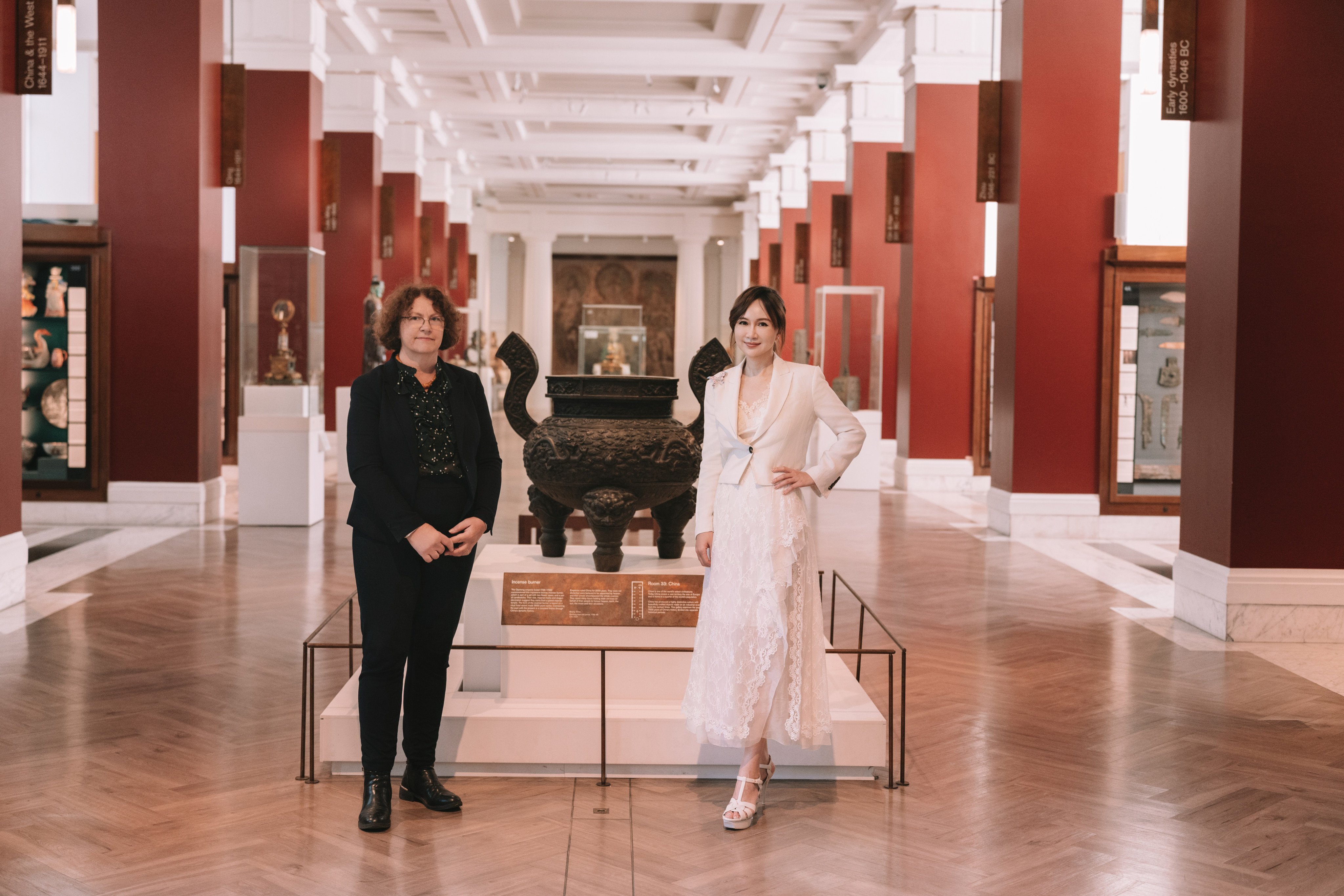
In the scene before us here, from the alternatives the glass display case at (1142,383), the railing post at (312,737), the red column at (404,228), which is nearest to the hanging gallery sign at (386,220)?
the red column at (404,228)

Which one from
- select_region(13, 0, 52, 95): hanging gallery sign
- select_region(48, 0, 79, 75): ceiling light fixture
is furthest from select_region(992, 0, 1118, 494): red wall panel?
select_region(13, 0, 52, 95): hanging gallery sign

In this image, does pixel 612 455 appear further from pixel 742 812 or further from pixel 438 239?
pixel 438 239

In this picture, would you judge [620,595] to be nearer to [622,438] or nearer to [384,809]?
[622,438]

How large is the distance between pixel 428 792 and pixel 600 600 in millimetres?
954

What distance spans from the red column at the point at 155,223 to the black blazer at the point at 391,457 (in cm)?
728

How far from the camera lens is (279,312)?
38.0 ft

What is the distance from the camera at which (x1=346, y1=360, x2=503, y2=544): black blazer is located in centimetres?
355

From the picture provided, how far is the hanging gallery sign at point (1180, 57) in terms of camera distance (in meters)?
6.95

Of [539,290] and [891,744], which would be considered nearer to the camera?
[891,744]

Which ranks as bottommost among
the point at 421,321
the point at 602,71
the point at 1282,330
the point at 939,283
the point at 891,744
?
the point at 891,744

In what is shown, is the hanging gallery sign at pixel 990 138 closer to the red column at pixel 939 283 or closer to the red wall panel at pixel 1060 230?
the red wall panel at pixel 1060 230

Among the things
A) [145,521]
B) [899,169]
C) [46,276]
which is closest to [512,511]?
[145,521]

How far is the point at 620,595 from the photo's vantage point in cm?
443

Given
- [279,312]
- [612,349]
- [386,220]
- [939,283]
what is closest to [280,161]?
[279,312]
